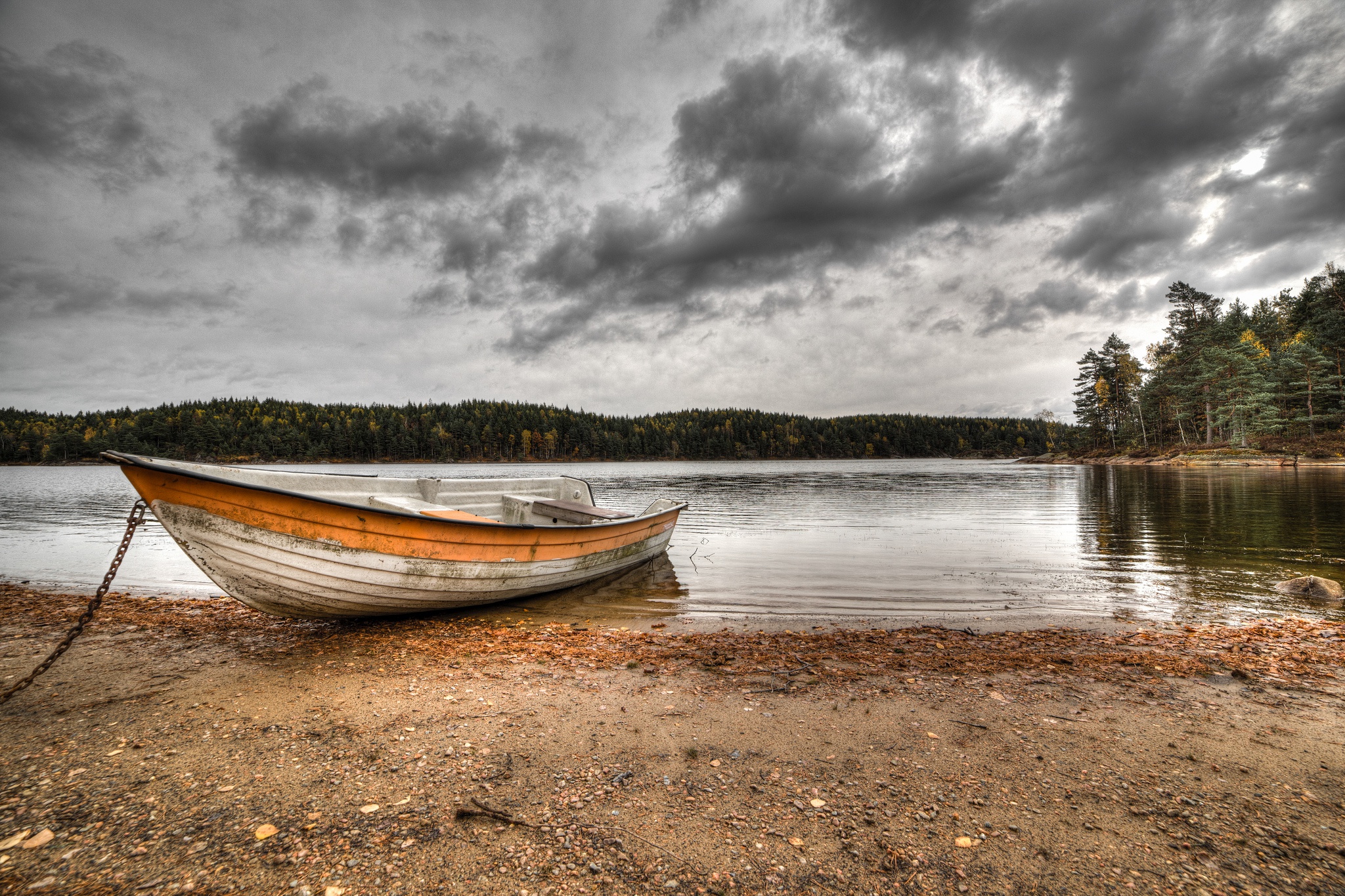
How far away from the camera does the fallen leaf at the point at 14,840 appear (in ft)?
9.61

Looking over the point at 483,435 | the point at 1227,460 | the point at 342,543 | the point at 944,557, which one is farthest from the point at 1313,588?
the point at 483,435

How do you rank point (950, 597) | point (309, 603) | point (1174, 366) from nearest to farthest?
point (309, 603), point (950, 597), point (1174, 366)

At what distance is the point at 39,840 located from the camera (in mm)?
2990

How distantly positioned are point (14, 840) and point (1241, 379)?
243 ft

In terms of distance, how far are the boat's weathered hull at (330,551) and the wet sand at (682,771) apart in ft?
2.58

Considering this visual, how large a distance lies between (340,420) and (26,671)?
15727cm

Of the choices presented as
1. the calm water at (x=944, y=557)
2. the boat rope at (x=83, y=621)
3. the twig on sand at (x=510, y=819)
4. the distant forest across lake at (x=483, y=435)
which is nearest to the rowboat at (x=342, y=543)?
the boat rope at (x=83, y=621)

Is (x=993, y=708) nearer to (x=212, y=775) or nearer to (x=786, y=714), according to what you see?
(x=786, y=714)

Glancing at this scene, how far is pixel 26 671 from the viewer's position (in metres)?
5.95

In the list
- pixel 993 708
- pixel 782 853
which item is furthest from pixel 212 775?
pixel 993 708

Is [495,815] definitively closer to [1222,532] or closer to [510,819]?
[510,819]

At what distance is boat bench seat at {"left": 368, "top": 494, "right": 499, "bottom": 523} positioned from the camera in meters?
7.29

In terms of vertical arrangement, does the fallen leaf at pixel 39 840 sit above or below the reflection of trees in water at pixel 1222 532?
above

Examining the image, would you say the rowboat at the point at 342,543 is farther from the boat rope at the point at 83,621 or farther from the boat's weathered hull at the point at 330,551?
the boat rope at the point at 83,621
